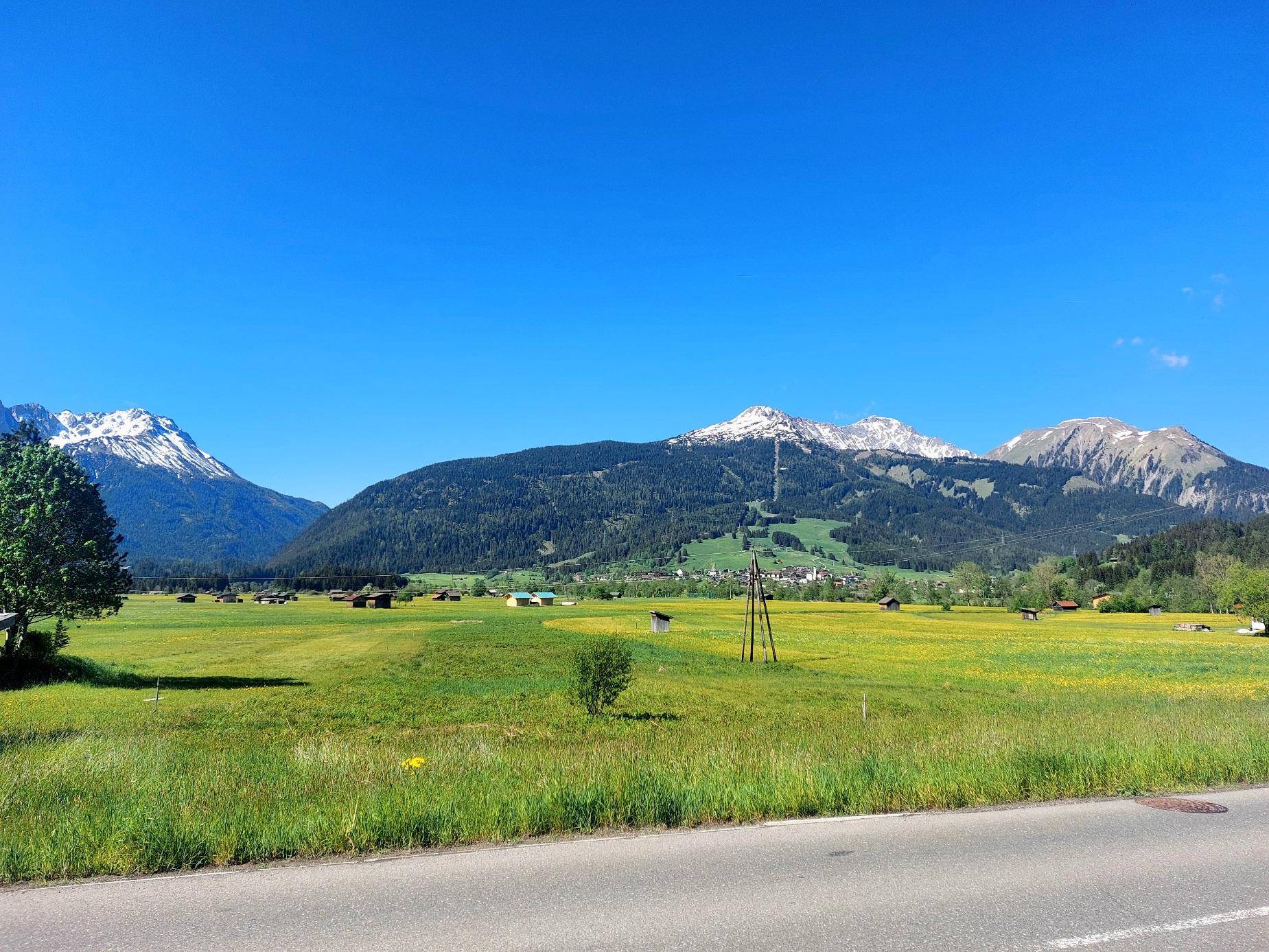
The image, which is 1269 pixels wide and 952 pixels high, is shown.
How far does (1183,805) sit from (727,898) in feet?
26.0

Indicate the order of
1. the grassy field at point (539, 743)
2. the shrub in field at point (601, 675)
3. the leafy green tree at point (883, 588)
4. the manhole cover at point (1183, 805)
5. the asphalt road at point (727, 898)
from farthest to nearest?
the leafy green tree at point (883, 588) < the shrub in field at point (601, 675) < the manhole cover at point (1183, 805) < the grassy field at point (539, 743) < the asphalt road at point (727, 898)

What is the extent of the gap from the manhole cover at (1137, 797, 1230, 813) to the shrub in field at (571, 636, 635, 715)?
66.3 ft

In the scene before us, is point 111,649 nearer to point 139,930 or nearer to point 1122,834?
point 139,930

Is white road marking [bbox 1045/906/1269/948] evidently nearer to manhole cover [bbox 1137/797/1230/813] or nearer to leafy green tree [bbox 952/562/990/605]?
manhole cover [bbox 1137/797/1230/813]

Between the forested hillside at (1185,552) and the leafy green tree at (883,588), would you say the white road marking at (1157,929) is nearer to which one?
the leafy green tree at (883,588)

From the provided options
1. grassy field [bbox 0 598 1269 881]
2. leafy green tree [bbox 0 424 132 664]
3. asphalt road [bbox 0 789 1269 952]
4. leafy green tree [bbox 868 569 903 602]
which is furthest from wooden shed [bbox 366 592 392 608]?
asphalt road [bbox 0 789 1269 952]

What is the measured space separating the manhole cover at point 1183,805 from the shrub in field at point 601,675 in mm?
20199

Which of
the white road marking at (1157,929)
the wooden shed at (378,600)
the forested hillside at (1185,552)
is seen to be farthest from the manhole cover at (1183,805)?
the forested hillside at (1185,552)

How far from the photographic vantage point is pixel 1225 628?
295ft

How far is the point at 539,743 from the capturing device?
1894 cm

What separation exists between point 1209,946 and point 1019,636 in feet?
265

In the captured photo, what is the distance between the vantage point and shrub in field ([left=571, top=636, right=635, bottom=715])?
2825 centimetres

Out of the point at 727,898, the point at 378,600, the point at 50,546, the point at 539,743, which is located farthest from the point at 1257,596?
the point at 378,600

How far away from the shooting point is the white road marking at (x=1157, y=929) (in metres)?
5.73
